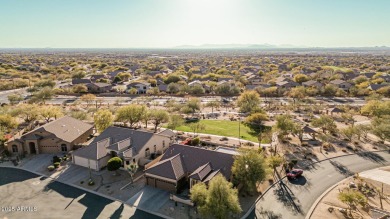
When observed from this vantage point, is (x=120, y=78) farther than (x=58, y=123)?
Yes

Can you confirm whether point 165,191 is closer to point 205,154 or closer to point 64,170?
point 205,154

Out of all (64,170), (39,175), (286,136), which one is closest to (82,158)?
(64,170)

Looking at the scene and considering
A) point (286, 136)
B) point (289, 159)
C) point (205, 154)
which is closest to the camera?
point (205, 154)

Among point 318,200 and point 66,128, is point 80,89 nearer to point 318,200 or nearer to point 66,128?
point 66,128

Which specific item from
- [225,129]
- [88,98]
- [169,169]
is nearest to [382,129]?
[225,129]

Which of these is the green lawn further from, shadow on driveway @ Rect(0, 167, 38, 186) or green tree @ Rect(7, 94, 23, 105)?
green tree @ Rect(7, 94, 23, 105)

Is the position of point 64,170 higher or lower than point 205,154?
lower

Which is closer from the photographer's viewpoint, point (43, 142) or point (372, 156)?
point (372, 156)
